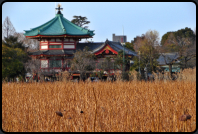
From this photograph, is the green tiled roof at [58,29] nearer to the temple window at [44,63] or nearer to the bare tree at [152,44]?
the temple window at [44,63]

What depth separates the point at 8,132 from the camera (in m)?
2.88

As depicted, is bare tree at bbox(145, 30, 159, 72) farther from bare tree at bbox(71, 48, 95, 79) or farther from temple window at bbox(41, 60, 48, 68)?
temple window at bbox(41, 60, 48, 68)

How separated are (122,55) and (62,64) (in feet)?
15.6

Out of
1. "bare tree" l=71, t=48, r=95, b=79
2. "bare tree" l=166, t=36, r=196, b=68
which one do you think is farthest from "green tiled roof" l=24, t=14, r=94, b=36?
"bare tree" l=166, t=36, r=196, b=68

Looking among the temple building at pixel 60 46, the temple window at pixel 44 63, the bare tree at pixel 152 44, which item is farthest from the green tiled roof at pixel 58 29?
the bare tree at pixel 152 44

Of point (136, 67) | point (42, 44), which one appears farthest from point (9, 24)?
point (136, 67)

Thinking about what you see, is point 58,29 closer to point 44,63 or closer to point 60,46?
point 60,46

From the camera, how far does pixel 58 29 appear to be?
20.3 metres

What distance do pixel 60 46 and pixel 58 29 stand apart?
1.49m

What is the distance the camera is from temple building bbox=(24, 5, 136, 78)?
60.4ft

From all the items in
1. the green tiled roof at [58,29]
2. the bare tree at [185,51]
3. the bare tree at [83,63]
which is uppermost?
the green tiled roof at [58,29]

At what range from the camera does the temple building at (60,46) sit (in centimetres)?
1841

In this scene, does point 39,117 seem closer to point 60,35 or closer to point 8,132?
point 8,132

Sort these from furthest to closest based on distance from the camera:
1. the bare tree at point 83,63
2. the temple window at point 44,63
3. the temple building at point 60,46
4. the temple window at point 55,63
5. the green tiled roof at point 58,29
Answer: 1. the green tiled roof at point 58,29
2. the temple window at point 55,63
3. the temple window at point 44,63
4. the temple building at point 60,46
5. the bare tree at point 83,63
